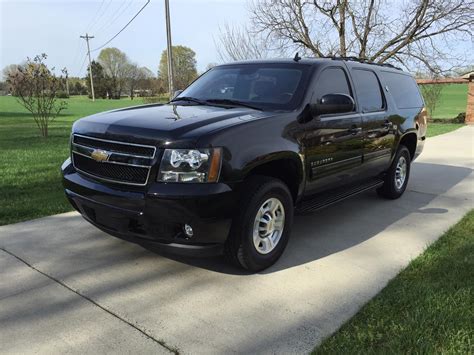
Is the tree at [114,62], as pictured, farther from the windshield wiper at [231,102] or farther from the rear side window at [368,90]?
the windshield wiper at [231,102]

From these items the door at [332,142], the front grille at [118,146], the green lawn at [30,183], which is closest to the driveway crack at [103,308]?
the front grille at [118,146]

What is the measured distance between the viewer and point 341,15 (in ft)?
78.2

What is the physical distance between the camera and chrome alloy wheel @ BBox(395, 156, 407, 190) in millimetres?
6566

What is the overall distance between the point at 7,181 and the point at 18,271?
374 centimetres

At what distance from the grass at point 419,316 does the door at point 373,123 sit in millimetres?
1649

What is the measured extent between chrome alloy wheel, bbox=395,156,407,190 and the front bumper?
3997 millimetres

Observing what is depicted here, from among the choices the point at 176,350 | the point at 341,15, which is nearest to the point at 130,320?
the point at 176,350

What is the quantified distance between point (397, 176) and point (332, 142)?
99.9 inches

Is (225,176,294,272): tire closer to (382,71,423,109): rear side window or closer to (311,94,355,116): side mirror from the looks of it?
(311,94,355,116): side mirror

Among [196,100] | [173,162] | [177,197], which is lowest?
[177,197]

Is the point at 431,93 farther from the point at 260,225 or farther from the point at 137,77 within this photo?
the point at 137,77

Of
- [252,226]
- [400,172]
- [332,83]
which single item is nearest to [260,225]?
[252,226]

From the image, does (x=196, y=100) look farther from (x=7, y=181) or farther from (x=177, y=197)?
(x=7, y=181)

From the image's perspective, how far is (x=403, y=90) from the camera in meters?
6.62
